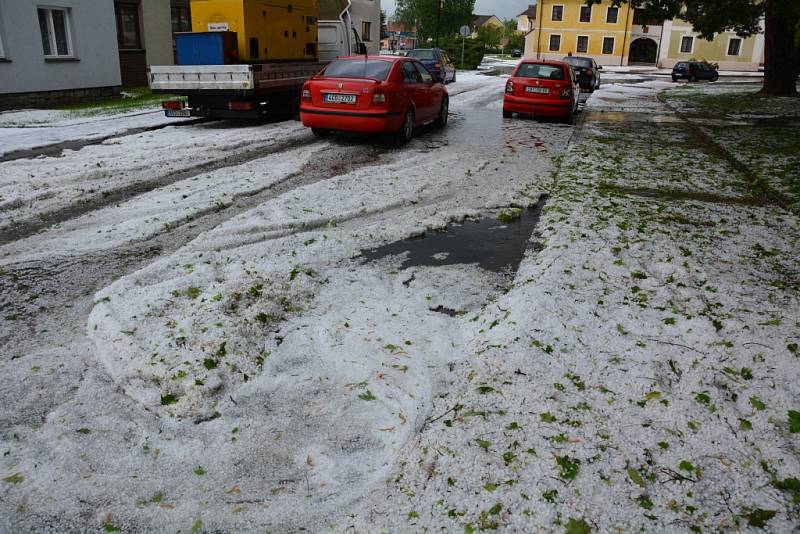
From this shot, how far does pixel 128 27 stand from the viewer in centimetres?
2431

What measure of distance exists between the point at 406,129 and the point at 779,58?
21.5 metres

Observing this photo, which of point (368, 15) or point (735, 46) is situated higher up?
point (368, 15)

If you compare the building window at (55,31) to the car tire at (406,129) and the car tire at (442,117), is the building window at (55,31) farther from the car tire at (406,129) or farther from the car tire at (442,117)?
the car tire at (406,129)

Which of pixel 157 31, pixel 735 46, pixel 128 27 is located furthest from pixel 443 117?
pixel 735 46

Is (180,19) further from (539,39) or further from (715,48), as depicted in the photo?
(715,48)

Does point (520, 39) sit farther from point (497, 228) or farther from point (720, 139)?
point (497, 228)

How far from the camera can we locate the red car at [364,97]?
38.8 ft

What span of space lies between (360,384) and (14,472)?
1830 mm

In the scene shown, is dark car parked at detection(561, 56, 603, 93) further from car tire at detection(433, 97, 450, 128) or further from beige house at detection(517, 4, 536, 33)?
beige house at detection(517, 4, 536, 33)

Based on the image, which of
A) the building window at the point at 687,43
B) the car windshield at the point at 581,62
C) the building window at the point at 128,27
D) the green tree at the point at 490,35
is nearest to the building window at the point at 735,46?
the building window at the point at 687,43

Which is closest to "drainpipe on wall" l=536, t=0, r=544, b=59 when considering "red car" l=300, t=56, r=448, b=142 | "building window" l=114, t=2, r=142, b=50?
"building window" l=114, t=2, r=142, b=50

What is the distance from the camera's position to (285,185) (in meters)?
8.90

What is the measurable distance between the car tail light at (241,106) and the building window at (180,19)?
47.5 ft

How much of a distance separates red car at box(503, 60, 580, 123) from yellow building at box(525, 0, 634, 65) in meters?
58.2
